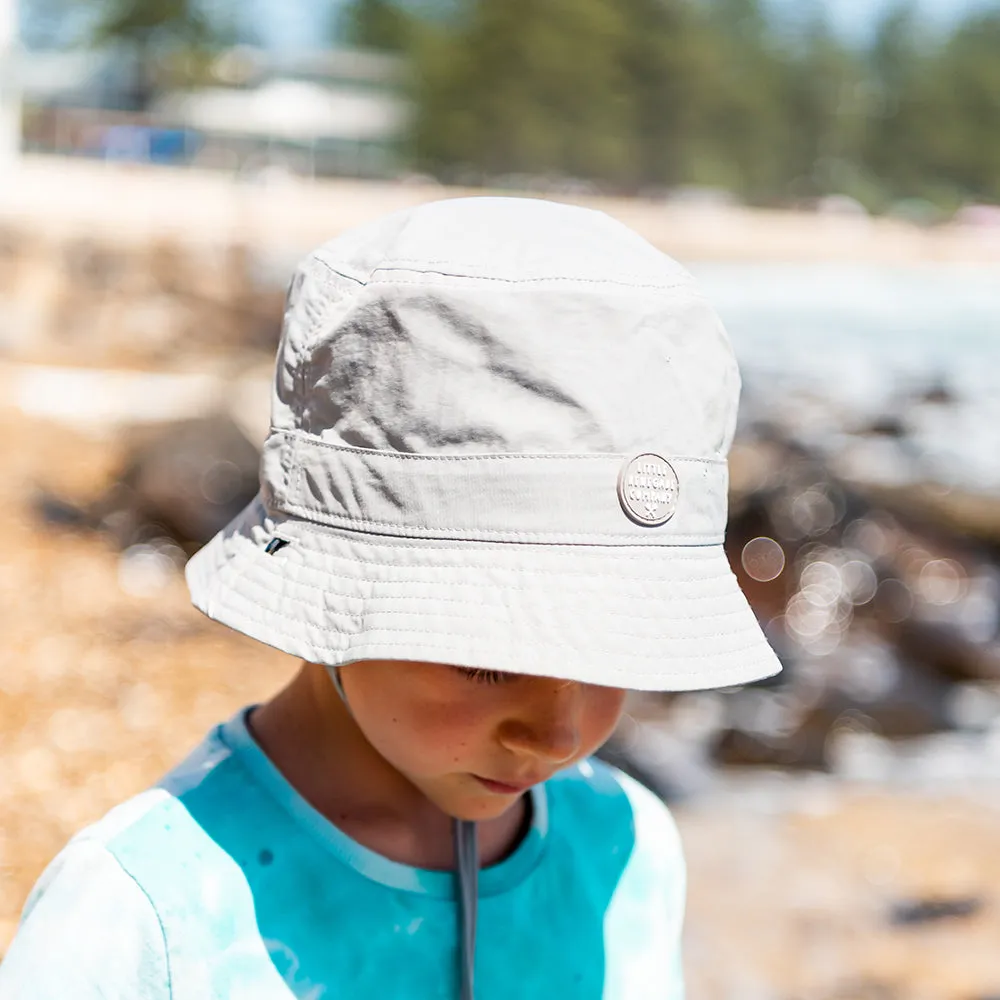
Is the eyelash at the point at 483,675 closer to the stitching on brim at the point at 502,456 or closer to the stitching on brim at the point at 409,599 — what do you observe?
the stitching on brim at the point at 409,599

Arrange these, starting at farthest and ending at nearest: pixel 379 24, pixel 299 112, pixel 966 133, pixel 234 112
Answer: pixel 379 24
pixel 966 133
pixel 234 112
pixel 299 112

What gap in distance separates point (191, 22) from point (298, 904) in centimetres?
5076

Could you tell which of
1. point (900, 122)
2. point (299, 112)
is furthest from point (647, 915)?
point (900, 122)

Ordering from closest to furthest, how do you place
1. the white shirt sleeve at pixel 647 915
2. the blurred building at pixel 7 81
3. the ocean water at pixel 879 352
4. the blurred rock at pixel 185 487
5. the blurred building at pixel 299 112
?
1. the white shirt sleeve at pixel 647 915
2. the blurred rock at pixel 185 487
3. the ocean water at pixel 879 352
4. the blurred building at pixel 7 81
5. the blurred building at pixel 299 112

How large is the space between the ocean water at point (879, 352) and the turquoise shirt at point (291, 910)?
9959 millimetres

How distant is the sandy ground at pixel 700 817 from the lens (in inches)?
143

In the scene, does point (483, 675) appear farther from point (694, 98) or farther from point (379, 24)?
point (379, 24)

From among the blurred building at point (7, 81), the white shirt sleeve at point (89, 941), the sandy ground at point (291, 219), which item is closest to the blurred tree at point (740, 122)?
the sandy ground at point (291, 219)

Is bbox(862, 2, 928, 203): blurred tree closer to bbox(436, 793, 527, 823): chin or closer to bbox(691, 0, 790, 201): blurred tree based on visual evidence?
bbox(691, 0, 790, 201): blurred tree

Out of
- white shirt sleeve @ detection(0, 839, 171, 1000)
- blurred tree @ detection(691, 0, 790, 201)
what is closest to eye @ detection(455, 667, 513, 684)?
white shirt sleeve @ detection(0, 839, 171, 1000)

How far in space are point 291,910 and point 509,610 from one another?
0.39 metres

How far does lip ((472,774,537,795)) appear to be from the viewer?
4.10ft

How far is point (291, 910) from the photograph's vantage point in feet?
4.20

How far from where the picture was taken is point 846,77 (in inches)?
2707
